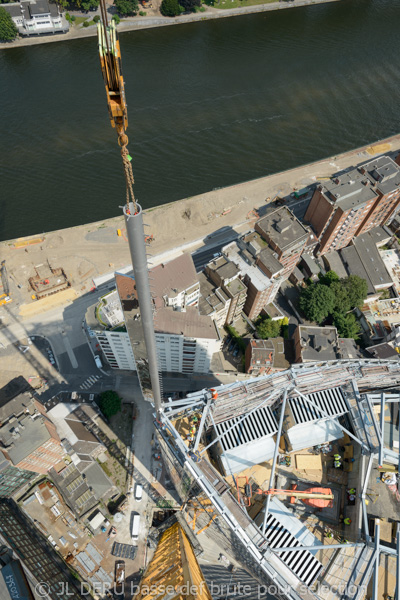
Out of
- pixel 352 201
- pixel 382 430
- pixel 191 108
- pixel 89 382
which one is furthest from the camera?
pixel 191 108

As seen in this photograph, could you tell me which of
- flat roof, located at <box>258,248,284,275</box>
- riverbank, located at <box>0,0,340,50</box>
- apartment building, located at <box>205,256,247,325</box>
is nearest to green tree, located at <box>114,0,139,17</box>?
riverbank, located at <box>0,0,340,50</box>

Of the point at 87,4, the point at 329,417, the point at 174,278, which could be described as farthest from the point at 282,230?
the point at 87,4

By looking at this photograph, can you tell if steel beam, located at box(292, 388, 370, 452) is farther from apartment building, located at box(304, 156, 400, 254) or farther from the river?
the river

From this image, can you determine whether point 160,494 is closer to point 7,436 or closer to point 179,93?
point 7,436

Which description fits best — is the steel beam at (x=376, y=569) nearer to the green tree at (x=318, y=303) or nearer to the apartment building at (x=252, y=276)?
the apartment building at (x=252, y=276)

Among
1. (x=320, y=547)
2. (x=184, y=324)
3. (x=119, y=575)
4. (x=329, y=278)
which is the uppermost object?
(x=329, y=278)

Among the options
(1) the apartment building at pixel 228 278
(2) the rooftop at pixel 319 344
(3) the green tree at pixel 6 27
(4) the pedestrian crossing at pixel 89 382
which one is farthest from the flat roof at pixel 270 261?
(3) the green tree at pixel 6 27

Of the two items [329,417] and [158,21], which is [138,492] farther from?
[158,21]
